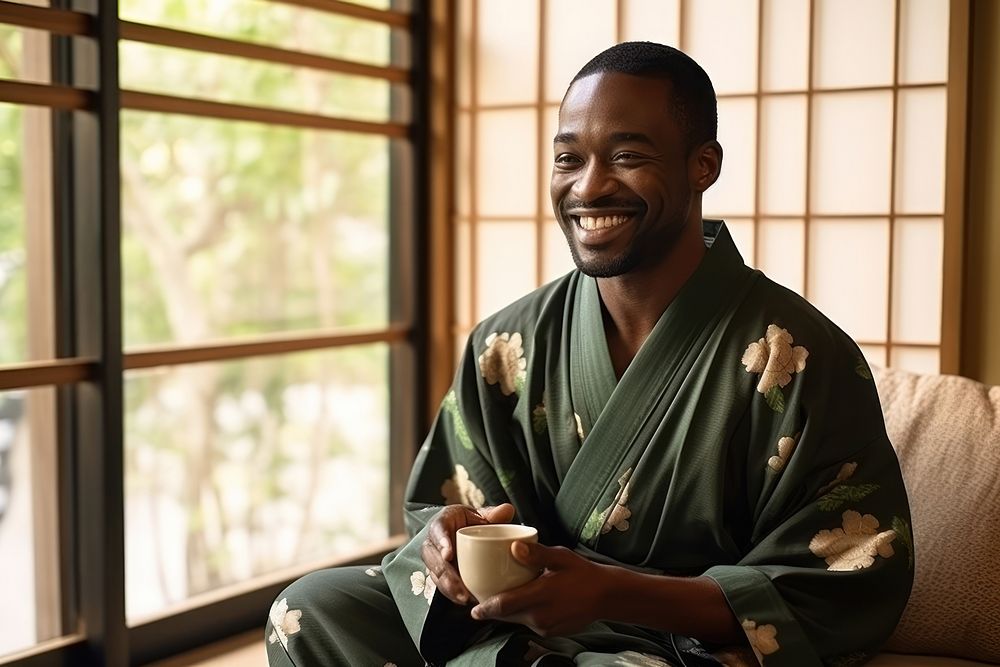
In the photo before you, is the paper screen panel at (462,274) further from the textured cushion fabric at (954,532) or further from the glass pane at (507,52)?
the textured cushion fabric at (954,532)

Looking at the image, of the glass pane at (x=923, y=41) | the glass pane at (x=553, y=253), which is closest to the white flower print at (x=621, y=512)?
the glass pane at (x=923, y=41)

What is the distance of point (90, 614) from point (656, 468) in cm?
151

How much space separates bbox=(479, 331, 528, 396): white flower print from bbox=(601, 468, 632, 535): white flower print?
32 centimetres

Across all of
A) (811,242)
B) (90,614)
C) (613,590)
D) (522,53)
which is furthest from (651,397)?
(522,53)

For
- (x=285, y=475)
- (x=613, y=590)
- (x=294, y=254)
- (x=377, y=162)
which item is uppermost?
(x=377, y=162)

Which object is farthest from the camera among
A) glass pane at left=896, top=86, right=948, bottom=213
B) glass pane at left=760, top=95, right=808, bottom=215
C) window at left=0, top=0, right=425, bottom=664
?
A: glass pane at left=760, top=95, right=808, bottom=215

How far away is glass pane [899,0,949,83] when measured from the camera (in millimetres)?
2777

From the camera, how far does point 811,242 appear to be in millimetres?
3043

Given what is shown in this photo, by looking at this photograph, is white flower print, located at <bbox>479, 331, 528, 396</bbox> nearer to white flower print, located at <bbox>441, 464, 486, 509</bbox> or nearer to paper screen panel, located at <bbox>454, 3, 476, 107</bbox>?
white flower print, located at <bbox>441, 464, 486, 509</bbox>

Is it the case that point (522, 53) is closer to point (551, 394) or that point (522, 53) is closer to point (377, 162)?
point (377, 162)

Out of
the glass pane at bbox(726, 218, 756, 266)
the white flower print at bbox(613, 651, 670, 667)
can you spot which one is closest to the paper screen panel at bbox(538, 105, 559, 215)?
the glass pane at bbox(726, 218, 756, 266)

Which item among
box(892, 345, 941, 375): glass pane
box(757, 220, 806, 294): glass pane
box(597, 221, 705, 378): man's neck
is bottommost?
box(892, 345, 941, 375): glass pane

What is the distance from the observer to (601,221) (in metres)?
1.98

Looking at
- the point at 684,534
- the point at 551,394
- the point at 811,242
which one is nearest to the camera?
the point at 684,534
